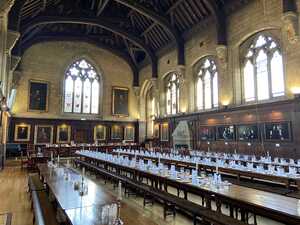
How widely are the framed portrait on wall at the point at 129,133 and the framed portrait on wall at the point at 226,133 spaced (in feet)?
34.3

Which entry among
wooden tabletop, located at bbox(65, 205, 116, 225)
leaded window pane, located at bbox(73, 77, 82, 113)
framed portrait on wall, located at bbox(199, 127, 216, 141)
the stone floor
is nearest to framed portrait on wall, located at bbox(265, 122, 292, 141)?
framed portrait on wall, located at bbox(199, 127, 216, 141)

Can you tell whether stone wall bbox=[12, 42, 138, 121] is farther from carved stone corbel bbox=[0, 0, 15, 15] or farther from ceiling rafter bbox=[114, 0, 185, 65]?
carved stone corbel bbox=[0, 0, 15, 15]

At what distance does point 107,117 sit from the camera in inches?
793

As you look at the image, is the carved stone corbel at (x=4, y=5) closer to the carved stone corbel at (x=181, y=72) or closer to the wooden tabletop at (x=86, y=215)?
the wooden tabletop at (x=86, y=215)

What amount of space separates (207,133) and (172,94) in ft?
18.2

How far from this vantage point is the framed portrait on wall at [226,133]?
11.3m

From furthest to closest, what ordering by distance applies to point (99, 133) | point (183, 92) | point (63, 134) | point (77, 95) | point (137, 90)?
point (137, 90), point (99, 133), point (77, 95), point (63, 134), point (183, 92)

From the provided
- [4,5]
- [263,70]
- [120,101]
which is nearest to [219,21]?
[263,70]

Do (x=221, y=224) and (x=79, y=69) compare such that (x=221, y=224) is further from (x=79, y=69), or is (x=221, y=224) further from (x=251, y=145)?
(x=79, y=69)

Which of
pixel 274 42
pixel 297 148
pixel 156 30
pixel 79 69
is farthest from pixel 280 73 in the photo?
pixel 79 69

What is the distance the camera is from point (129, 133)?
2089cm

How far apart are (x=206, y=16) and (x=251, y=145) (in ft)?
26.9

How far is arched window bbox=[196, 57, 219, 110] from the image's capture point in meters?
13.5

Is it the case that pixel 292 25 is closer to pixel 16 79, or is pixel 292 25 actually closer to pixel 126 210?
pixel 126 210
